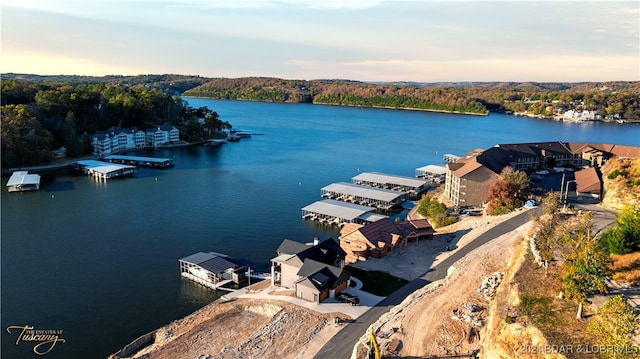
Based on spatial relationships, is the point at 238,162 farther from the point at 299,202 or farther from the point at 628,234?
the point at 628,234

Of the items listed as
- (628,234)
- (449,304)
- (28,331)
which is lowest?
(28,331)

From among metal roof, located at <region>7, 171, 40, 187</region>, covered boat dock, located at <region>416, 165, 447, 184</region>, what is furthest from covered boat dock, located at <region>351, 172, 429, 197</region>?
metal roof, located at <region>7, 171, 40, 187</region>

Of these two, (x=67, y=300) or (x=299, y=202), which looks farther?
(x=299, y=202)

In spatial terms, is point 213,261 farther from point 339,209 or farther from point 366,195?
point 366,195

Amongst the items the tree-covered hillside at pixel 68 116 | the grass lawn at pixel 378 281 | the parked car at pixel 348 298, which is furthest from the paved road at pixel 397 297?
the tree-covered hillside at pixel 68 116

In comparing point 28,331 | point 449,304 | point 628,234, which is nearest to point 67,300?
point 28,331

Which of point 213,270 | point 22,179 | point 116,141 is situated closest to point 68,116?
point 116,141
